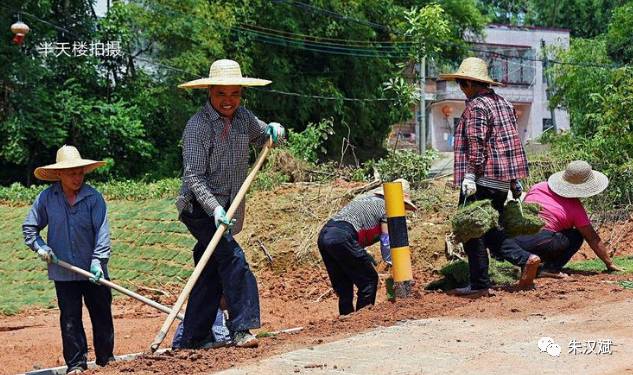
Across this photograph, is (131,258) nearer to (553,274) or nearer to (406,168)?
(406,168)

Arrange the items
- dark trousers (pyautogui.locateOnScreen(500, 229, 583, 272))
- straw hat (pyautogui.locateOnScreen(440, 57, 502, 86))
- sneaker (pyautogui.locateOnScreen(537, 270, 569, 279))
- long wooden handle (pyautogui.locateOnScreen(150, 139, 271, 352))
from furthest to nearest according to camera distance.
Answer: dark trousers (pyautogui.locateOnScreen(500, 229, 583, 272)) → sneaker (pyautogui.locateOnScreen(537, 270, 569, 279)) → straw hat (pyautogui.locateOnScreen(440, 57, 502, 86)) → long wooden handle (pyautogui.locateOnScreen(150, 139, 271, 352))

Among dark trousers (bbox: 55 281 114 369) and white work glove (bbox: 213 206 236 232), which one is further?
dark trousers (bbox: 55 281 114 369)

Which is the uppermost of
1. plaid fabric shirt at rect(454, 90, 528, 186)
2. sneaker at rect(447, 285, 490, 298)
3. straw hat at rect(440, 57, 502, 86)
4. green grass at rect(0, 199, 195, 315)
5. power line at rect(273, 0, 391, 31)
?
power line at rect(273, 0, 391, 31)

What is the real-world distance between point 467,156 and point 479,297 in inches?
46.5

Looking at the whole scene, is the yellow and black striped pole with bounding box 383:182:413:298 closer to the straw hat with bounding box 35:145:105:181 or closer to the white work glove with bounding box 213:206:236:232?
the white work glove with bounding box 213:206:236:232

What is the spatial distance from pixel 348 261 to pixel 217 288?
1.62 metres

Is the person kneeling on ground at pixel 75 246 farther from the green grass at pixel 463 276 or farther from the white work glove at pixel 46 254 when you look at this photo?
the green grass at pixel 463 276

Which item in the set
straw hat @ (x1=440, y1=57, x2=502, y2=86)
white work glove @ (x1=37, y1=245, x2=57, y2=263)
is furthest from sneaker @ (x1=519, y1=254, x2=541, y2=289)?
white work glove @ (x1=37, y1=245, x2=57, y2=263)

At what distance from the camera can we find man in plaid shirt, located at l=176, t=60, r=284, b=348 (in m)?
7.21

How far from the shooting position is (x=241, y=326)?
7.16 metres

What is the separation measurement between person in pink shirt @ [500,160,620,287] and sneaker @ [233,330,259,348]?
3472 mm

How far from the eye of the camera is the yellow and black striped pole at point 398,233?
8.44 m

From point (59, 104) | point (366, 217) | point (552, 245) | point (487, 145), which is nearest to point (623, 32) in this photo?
point (59, 104)

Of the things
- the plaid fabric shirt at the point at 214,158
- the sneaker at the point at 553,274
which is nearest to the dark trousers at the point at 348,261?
the plaid fabric shirt at the point at 214,158
